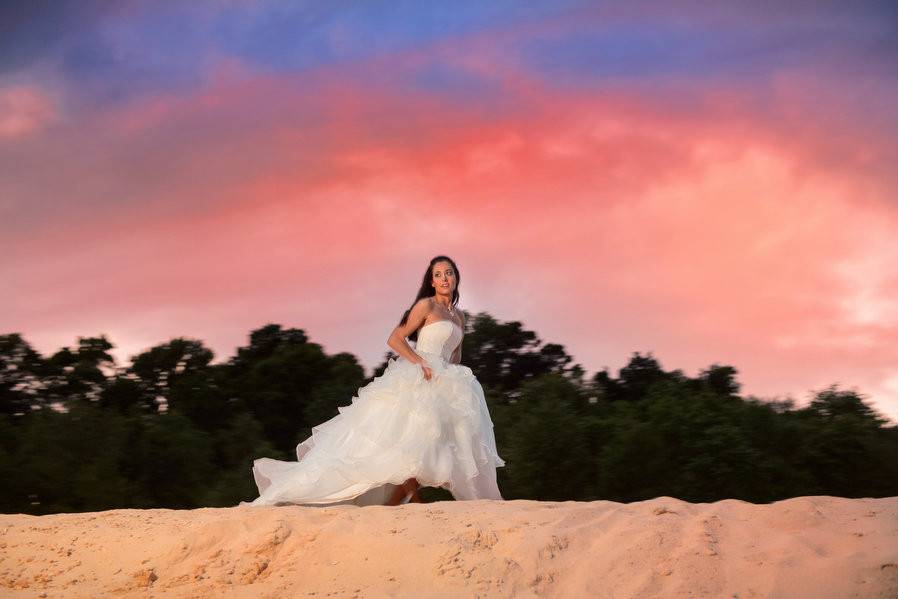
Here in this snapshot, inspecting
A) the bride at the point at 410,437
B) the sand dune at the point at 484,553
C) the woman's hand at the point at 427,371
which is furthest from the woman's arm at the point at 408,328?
the sand dune at the point at 484,553

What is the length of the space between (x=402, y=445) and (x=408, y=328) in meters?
1.23

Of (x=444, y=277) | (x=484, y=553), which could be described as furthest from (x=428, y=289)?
(x=484, y=553)

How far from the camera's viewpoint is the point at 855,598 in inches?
210

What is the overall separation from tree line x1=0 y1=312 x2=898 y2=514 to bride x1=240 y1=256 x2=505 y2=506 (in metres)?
8.38

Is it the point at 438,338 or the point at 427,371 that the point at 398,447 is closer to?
the point at 427,371

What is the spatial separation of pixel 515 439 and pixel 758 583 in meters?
13.0

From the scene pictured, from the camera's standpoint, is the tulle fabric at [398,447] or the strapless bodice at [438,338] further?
the strapless bodice at [438,338]

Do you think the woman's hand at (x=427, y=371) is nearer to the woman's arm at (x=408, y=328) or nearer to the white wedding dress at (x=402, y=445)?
the white wedding dress at (x=402, y=445)

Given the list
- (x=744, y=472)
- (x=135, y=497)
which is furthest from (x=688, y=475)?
(x=135, y=497)

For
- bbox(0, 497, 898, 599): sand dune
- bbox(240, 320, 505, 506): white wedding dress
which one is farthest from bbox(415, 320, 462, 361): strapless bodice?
bbox(0, 497, 898, 599): sand dune

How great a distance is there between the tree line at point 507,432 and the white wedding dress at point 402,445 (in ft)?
27.6

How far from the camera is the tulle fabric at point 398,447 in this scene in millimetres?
8398

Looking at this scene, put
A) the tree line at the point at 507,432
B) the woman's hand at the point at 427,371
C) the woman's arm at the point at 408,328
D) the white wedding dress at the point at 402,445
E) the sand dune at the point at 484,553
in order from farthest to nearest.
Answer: the tree line at the point at 507,432, the woman's arm at the point at 408,328, the woman's hand at the point at 427,371, the white wedding dress at the point at 402,445, the sand dune at the point at 484,553

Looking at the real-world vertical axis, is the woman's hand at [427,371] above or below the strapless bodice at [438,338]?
below
